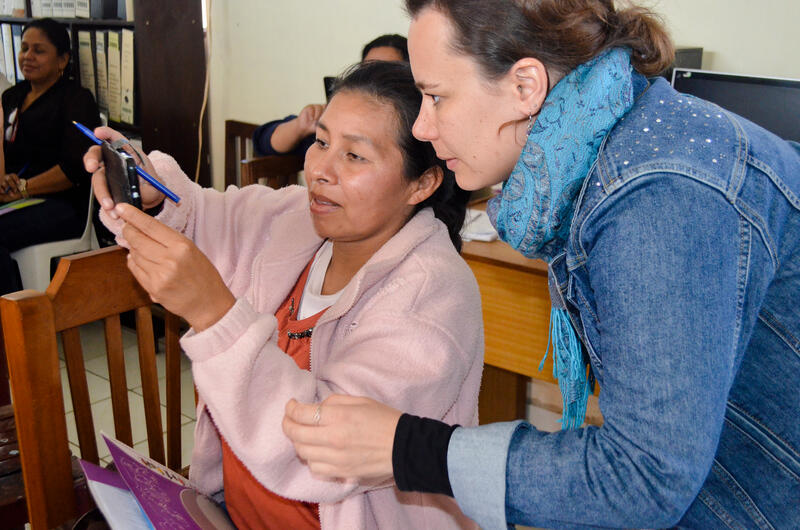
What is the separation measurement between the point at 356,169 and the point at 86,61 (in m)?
2.97

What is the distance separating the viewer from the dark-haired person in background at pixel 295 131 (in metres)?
2.53

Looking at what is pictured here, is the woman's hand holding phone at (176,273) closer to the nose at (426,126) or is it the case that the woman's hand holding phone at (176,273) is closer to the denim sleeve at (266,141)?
the nose at (426,126)

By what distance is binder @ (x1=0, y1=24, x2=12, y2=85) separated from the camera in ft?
12.7

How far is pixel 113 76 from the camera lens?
3.55m

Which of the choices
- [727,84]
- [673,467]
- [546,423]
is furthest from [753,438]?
[546,423]

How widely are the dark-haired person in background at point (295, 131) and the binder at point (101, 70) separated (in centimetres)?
115

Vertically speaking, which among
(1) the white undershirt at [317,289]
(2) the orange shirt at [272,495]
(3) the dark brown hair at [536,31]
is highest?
(3) the dark brown hair at [536,31]

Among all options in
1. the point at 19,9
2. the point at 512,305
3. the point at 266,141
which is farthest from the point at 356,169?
the point at 19,9

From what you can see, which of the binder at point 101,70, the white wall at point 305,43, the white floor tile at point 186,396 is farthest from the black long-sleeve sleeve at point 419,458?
the binder at point 101,70

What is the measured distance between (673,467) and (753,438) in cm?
21

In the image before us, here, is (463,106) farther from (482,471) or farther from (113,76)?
(113,76)

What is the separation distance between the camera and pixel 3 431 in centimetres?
129

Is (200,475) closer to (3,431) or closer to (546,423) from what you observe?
(3,431)

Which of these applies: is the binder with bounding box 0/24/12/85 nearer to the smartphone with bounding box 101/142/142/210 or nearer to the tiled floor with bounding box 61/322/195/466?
the tiled floor with bounding box 61/322/195/466
